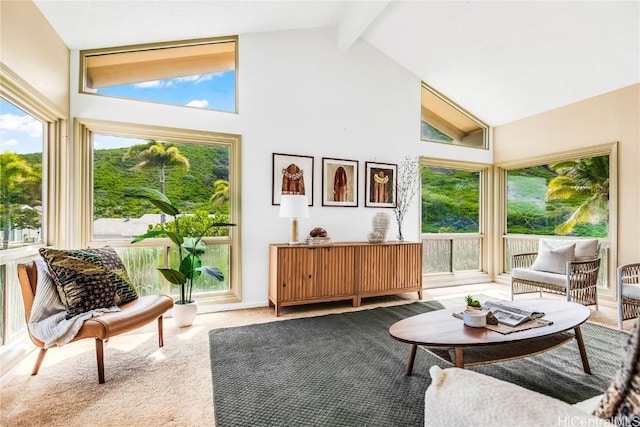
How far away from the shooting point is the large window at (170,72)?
3.38m

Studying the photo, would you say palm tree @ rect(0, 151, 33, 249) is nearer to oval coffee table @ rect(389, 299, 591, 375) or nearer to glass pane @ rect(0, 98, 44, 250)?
glass pane @ rect(0, 98, 44, 250)

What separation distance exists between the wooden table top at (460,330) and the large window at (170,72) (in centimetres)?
316

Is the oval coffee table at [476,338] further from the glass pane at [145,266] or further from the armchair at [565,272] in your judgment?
the glass pane at [145,266]

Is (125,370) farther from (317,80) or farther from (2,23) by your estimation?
(317,80)

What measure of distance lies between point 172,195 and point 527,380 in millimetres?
3691

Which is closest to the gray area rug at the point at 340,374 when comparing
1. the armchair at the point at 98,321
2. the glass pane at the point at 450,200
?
the armchair at the point at 98,321

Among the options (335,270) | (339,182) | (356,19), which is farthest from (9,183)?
(356,19)

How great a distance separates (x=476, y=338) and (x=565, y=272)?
2829 millimetres

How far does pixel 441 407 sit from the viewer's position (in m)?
0.91

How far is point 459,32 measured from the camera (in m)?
3.85

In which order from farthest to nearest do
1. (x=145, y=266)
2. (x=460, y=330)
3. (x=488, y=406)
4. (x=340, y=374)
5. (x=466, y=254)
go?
(x=466, y=254), (x=145, y=266), (x=340, y=374), (x=460, y=330), (x=488, y=406)

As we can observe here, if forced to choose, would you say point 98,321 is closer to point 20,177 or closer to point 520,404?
point 20,177

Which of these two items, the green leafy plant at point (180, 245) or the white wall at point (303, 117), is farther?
the white wall at point (303, 117)

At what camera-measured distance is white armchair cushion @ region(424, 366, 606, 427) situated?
742 mm
